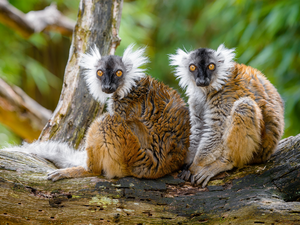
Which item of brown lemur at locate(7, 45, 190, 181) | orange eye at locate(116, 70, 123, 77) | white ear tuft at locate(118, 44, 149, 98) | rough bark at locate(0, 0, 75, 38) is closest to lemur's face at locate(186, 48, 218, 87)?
brown lemur at locate(7, 45, 190, 181)

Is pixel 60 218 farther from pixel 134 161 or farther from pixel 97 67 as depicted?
pixel 97 67

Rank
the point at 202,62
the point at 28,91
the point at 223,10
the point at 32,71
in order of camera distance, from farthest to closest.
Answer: the point at 28,91
the point at 32,71
the point at 223,10
the point at 202,62

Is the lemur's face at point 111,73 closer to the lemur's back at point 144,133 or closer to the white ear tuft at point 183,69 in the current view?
the lemur's back at point 144,133

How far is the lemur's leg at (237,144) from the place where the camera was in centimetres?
432

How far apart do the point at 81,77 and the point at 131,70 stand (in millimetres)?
1580

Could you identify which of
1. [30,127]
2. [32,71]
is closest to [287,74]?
[30,127]

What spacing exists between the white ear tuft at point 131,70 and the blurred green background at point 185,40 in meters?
3.27

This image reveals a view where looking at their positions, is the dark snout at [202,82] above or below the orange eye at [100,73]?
below

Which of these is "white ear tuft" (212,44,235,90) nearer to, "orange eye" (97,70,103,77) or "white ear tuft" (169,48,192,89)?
"white ear tuft" (169,48,192,89)

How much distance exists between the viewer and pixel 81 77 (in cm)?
616

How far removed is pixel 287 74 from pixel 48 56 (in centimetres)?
1196

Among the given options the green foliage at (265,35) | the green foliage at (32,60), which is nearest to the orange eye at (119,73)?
the green foliage at (265,35)

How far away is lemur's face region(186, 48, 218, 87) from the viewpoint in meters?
4.78

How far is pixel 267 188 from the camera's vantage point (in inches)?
156
